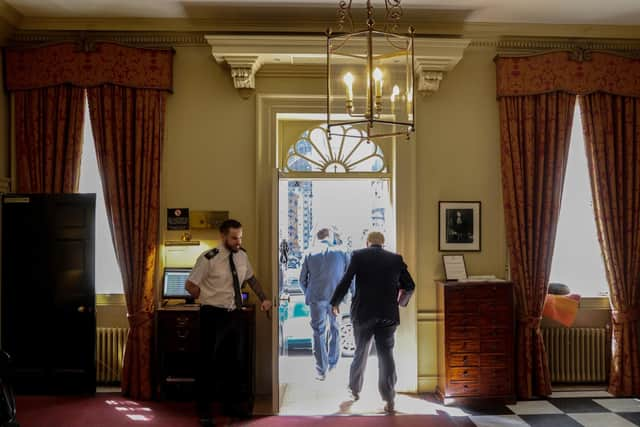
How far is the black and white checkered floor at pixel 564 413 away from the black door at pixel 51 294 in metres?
3.48

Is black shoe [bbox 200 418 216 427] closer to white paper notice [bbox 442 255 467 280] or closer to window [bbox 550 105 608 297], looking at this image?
white paper notice [bbox 442 255 467 280]

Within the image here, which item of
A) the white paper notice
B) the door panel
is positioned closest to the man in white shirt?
the door panel

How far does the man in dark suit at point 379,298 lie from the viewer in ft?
14.1

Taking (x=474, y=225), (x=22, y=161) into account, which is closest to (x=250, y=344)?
(x=474, y=225)

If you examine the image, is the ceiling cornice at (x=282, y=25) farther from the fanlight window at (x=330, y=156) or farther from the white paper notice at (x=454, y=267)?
the white paper notice at (x=454, y=267)

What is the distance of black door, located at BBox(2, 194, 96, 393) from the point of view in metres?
4.76

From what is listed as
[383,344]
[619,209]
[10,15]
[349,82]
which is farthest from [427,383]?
[10,15]

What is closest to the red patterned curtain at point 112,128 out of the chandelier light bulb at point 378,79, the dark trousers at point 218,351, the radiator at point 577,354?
the dark trousers at point 218,351

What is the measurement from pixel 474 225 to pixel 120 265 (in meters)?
3.42

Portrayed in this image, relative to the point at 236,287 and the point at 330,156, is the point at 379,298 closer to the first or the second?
the point at 236,287

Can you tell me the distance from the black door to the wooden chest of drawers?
131 inches

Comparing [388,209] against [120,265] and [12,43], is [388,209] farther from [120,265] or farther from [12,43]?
[12,43]

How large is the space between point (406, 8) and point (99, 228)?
11.9ft

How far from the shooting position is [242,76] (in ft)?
15.5
